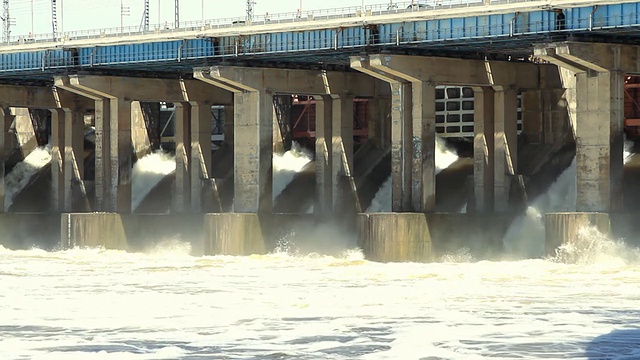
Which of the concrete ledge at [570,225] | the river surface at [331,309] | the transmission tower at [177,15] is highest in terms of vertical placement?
the transmission tower at [177,15]

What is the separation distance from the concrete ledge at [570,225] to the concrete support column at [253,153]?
19369 millimetres

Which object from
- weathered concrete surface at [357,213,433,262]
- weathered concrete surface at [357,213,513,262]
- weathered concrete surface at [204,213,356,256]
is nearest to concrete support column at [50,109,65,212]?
weathered concrete surface at [204,213,356,256]

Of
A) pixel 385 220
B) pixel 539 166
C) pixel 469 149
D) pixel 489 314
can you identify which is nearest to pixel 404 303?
pixel 489 314

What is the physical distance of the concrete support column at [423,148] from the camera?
7412cm

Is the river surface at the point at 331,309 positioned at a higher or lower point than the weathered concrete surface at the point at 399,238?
lower

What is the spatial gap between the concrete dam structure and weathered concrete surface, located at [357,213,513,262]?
93 mm

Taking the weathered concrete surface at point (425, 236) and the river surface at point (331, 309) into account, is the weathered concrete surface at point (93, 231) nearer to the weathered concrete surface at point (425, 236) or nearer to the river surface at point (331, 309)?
the river surface at point (331, 309)

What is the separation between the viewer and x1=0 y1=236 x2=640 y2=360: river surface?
36.8 metres

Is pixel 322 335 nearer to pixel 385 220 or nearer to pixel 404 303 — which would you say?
pixel 404 303

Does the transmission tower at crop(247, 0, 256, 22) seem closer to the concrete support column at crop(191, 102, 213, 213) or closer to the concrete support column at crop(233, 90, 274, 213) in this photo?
the concrete support column at crop(233, 90, 274, 213)

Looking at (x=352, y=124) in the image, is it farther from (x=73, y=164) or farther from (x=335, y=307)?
(x=335, y=307)

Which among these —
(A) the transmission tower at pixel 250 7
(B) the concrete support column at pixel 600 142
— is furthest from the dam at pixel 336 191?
(A) the transmission tower at pixel 250 7

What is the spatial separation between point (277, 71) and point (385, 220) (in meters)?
14.4

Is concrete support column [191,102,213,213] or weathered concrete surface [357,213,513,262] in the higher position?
concrete support column [191,102,213,213]
